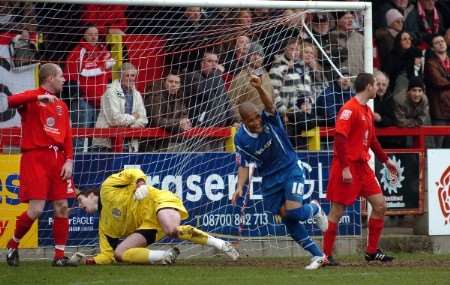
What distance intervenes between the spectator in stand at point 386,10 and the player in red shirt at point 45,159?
690 cm

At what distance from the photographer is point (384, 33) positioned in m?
17.9

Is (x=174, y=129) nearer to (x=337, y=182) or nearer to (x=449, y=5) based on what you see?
(x=337, y=182)

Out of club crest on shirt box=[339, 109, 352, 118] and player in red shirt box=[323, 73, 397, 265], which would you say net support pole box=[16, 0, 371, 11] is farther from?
club crest on shirt box=[339, 109, 352, 118]

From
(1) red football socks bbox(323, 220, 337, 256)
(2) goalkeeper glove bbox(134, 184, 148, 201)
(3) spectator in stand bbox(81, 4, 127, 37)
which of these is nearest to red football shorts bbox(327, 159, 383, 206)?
(1) red football socks bbox(323, 220, 337, 256)

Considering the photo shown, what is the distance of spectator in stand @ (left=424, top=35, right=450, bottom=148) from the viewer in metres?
17.9

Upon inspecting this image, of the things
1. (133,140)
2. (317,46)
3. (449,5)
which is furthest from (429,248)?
(449,5)

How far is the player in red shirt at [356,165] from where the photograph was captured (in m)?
13.0

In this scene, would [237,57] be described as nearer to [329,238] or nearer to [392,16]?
[329,238]

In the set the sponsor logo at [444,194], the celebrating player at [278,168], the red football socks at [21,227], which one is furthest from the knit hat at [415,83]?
the red football socks at [21,227]

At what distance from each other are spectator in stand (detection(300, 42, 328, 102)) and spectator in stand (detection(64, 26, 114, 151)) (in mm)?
2491

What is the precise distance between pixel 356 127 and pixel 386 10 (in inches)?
231

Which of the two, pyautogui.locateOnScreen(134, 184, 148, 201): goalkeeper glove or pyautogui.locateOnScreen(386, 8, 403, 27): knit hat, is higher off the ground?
pyautogui.locateOnScreen(386, 8, 403, 27): knit hat

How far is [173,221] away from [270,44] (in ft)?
11.0

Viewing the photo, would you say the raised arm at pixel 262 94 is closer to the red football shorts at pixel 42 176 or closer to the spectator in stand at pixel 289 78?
the red football shorts at pixel 42 176
